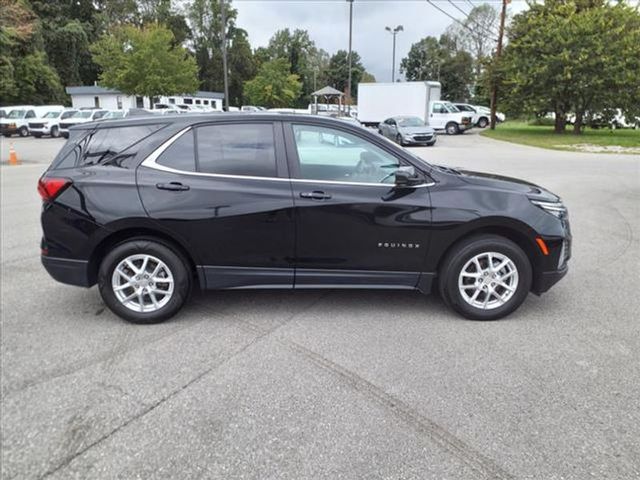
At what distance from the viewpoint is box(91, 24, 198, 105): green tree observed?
124 feet

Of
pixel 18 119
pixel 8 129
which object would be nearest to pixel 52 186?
pixel 18 119

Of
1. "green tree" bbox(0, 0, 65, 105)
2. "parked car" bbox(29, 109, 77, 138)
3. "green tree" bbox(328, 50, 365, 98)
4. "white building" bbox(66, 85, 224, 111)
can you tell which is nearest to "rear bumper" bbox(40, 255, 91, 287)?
"parked car" bbox(29, 109, 77, 138)

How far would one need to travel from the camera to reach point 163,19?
67.5 metres

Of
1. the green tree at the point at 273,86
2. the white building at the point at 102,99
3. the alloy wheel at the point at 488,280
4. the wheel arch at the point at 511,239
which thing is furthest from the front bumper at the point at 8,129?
the alloy wheel at the point at 488,280

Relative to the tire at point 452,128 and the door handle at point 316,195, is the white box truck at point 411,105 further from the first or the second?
the door handle at point 316,195

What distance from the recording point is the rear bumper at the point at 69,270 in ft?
12.6

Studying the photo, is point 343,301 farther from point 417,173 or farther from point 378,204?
point 417,173

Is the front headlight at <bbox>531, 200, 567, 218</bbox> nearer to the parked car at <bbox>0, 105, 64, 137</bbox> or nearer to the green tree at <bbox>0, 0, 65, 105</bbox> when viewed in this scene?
the parked car at <bbox>0, 105, 64, 137</bbox>

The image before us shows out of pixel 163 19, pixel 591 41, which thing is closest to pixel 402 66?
pixel 163 19

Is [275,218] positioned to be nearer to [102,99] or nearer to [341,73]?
[102,99]

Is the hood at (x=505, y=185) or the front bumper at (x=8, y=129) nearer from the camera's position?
the hood at (x=505, y=185)

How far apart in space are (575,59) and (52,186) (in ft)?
88.7

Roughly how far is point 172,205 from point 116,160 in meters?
0.64

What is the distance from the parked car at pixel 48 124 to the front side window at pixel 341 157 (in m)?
32.3
